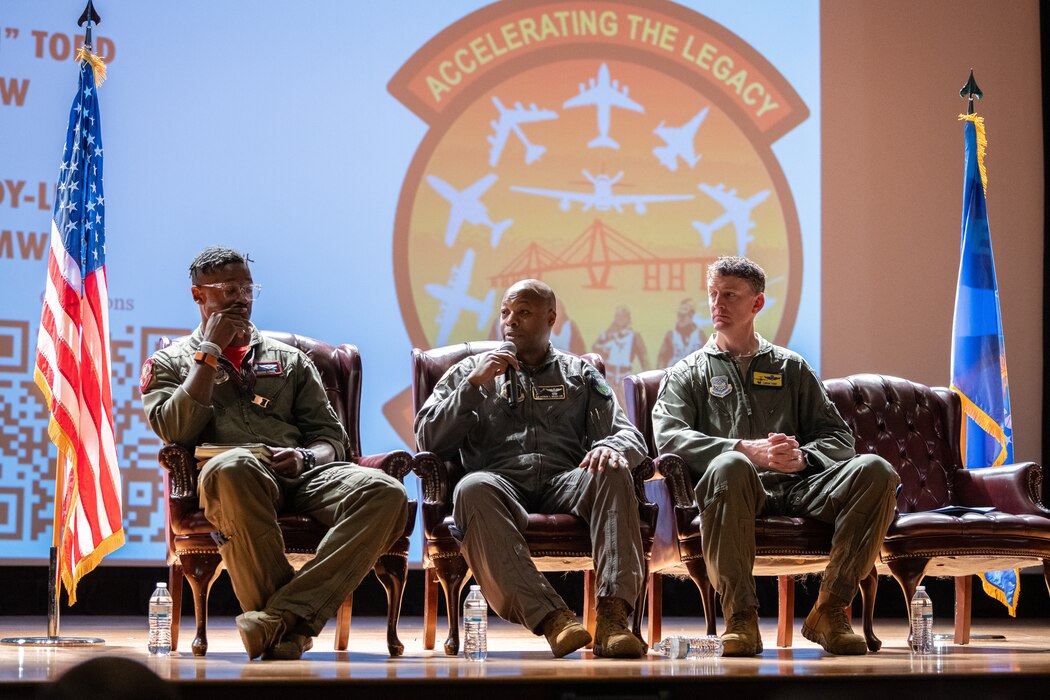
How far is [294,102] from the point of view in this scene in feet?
17.5

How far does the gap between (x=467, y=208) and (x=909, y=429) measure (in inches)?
83.2

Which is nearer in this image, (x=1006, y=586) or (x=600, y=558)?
(x=600, y=558)

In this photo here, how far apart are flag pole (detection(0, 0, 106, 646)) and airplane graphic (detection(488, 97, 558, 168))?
175cm

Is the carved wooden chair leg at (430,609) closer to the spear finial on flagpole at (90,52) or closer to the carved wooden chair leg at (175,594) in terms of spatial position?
the carved wooden chair leg at (175,594)

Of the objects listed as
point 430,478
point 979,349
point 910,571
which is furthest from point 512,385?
point 979,349

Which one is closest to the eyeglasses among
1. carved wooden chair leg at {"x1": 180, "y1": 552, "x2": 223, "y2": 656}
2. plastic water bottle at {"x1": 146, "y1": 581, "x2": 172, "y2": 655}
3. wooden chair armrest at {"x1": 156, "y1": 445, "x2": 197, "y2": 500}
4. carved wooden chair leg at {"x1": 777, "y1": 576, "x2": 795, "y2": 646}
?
wooden chair armrest at {"x1": 156, "y1": 445, "x2": 197, "y2": 500}

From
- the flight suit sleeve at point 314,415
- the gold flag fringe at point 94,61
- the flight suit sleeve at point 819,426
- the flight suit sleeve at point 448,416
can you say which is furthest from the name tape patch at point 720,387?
the gold flag fringe at point 94,61

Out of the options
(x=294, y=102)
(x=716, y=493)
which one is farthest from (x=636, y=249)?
(x=716, y=493)

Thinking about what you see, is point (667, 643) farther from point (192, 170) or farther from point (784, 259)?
point (192, 170)

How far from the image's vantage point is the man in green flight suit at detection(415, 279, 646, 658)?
11.3 feet

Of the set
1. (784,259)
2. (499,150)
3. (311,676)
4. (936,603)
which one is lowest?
(936,603)

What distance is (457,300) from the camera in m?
5.46

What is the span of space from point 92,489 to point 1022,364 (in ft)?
14.6

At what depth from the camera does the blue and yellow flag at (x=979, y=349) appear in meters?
5.46
